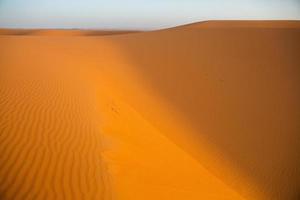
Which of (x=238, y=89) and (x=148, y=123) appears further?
(x=238, y=89)

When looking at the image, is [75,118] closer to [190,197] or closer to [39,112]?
[39,112]

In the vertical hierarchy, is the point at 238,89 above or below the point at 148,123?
above

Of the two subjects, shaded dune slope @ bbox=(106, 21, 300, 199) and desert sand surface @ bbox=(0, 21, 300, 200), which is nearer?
desert sand surface @ bbox=(0, 21, 300, 200)

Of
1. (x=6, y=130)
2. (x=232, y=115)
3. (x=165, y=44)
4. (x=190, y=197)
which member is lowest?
(x=190, y=197)

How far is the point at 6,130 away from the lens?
187 inches

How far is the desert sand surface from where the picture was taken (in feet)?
13.6

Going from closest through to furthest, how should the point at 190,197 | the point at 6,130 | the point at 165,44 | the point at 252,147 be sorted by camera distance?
the point at 190,197, the point at 6,130, the point at 252,147, the point at 165,44

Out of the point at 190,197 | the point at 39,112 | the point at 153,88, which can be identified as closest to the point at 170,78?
the point at 153,88

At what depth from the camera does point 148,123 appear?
711 cm

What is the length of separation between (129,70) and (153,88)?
1.70 metres

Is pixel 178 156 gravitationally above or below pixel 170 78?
below

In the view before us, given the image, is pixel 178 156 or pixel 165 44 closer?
pixel 178 156

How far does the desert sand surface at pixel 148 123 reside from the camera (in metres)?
4.13

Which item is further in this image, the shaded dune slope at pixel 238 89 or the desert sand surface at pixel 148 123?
the shaded dune slope at pixel 238 89
